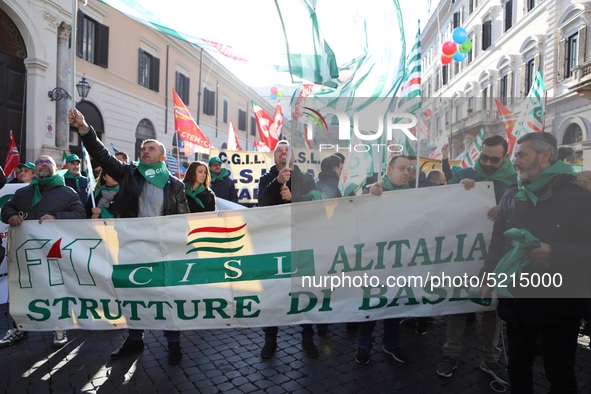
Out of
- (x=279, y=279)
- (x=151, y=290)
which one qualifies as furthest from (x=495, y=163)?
(x=151, y=290)

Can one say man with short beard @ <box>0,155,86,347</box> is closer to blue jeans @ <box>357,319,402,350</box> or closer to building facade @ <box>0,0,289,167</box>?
building facade @ <box>0,0,289,167</box>

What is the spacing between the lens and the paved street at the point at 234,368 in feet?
10.8

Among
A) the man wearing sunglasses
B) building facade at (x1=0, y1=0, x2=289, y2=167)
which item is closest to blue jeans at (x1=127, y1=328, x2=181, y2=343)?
the man wearing sunglasses

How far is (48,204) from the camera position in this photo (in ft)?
13.3

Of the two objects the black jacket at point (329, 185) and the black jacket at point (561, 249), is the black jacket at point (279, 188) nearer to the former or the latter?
the black jacket at point (329, 185)

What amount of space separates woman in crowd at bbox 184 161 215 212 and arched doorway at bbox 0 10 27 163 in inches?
398

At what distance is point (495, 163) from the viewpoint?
341 centimetres

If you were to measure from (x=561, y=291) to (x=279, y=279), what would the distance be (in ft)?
6.12

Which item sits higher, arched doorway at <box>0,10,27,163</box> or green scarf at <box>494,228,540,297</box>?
arched doorway at <box>0,10,27,163</box>

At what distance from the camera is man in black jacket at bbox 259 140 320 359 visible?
152 inches

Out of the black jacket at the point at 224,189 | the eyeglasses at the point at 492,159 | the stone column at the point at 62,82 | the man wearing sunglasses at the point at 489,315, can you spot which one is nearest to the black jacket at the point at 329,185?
the man wearing sunglasses at the point at 489,315

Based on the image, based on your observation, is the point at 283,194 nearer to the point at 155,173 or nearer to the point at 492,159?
the point at 155,173

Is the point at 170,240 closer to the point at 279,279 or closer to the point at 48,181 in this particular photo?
the point at 279,279

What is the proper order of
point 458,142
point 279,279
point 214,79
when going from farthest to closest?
point 458,142 → point 214,79 → point 279,279
